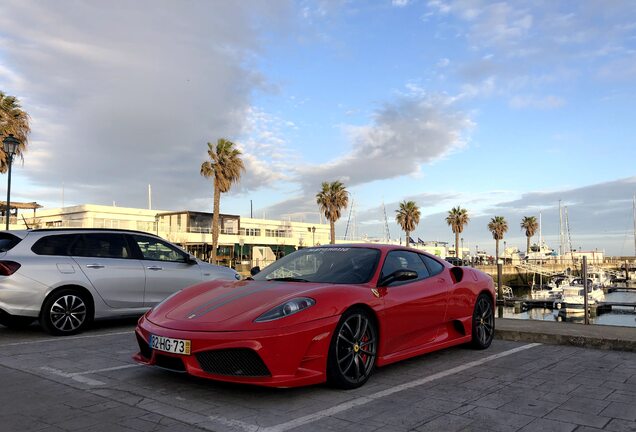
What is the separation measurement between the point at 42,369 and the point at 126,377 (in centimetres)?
98

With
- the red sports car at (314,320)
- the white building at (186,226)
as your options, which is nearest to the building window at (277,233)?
the white building at (186,226)

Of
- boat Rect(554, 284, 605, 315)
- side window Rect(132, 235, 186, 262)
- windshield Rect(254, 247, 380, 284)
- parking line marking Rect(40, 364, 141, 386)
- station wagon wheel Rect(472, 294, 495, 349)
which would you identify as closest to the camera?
parking line marking Rect(40, 364, 141, 386)

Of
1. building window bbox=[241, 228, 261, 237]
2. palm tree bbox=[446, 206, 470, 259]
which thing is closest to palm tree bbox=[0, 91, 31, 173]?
building window bbox=[241, 228, 261, 237]

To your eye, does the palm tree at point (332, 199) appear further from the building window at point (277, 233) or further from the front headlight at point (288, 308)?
the front headlight at point (288, 308)

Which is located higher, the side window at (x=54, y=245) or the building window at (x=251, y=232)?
the building window at (x=251, y=232)

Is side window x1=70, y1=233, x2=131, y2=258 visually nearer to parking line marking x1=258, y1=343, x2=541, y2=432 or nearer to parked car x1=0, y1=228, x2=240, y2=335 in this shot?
parked car x1=0, y1=228, x2=240, y2=335

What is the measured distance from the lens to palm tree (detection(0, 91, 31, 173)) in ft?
80.9

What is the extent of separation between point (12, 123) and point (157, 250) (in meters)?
21.7

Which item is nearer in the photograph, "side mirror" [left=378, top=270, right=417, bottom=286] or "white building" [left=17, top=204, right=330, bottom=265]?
"side mirror" [left=378, top=270, right=417, bottom=286]

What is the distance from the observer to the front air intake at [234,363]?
3.75 meters

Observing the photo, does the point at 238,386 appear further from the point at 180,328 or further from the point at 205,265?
the point at 205,265

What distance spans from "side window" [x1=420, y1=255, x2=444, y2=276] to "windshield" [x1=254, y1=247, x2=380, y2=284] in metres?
0.85

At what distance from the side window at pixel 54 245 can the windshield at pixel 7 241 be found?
9.1 inches

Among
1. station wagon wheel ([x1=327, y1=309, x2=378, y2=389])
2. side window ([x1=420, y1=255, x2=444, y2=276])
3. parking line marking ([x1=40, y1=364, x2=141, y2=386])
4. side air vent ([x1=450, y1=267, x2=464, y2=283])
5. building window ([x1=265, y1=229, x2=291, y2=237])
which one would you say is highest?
building window ([x1=265, y1=229, x2=291, y2=237])
